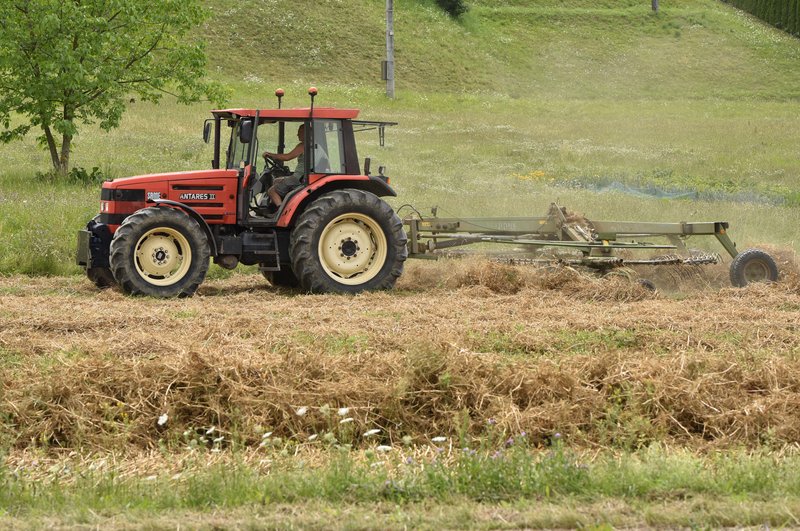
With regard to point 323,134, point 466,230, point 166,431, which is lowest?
point 166,431

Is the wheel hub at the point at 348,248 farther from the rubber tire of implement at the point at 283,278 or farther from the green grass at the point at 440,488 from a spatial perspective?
the green grass at the point at 440,488

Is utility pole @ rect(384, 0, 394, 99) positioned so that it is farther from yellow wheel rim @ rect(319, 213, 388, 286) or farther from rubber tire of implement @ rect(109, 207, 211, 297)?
rubber tire of implement @ rect(109, 207, 211, 297)

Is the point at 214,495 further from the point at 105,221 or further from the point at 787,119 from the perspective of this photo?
the point at 787,119

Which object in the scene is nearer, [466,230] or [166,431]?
[166,431]

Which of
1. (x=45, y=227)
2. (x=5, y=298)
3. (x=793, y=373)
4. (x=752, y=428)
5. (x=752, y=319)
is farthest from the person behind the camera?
(x=45, y=227)

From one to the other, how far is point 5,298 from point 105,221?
60.5 inches

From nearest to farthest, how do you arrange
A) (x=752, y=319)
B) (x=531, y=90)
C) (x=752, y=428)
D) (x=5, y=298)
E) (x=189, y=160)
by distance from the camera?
(x=752, y=428), (x=752, y=319), (x=5, y=298), (x=189, y=160), (x=531, y=90)

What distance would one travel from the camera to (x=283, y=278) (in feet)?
46.4

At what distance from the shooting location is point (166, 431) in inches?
285

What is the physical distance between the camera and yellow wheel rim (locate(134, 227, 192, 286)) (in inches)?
492

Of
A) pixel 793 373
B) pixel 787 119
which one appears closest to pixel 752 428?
pixel 793 373

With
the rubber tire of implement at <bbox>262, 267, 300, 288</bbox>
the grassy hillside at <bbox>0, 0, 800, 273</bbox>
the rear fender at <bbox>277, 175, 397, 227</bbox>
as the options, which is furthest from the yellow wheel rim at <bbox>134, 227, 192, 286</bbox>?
the grassy hillside at <bbox>0, 0, 800, 273</bbox>

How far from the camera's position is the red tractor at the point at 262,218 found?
12570 mm

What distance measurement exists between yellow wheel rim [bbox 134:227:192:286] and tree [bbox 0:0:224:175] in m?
8.80
